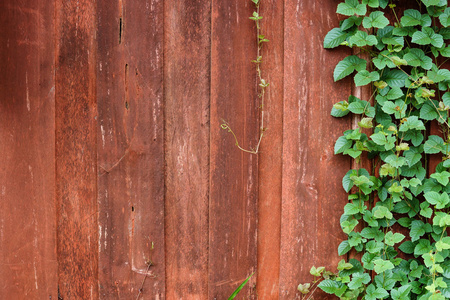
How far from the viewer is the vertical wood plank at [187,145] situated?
1.19 m

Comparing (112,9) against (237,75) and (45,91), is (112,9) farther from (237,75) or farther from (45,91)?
(237,75)

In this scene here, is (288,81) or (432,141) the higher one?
(288,81)

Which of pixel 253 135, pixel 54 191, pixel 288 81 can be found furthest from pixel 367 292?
pixel 54 191

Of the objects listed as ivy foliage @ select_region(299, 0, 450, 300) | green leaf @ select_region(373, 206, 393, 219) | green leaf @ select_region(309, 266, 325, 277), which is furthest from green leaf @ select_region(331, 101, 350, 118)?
green leaf @ select_region(309, 266, 325, 277)

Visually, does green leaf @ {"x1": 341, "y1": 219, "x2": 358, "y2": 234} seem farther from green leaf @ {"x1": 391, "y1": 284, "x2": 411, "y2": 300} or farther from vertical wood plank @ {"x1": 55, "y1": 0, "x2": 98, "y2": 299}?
vertical wood plank @ {"x1": 55, "y1": 0, "x2": 98, "y2": 299}

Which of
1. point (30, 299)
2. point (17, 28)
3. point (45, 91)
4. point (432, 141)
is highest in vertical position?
point (17, 28)

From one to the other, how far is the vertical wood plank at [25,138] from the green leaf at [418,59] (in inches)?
51.1

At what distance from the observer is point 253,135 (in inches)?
47.3

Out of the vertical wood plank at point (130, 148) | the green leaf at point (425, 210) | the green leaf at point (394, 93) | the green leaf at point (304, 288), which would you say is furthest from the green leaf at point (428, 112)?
the vertical wood plank at point (130, 148)

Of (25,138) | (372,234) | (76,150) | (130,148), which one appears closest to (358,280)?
(372,234)

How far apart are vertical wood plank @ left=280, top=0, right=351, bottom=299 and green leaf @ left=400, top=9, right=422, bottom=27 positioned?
22 cm

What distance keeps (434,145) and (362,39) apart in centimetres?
46

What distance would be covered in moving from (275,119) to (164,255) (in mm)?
666

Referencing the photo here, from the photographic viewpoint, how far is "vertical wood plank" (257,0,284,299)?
1.21 m
